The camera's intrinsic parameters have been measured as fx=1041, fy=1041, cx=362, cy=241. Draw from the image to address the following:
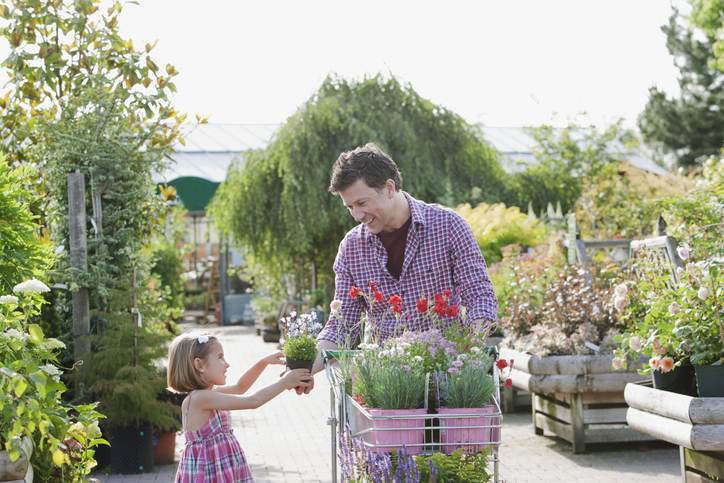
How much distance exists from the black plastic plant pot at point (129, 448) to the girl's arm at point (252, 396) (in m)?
3.30

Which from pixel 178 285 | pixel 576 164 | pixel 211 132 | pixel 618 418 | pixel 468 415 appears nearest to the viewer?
pixel 468 415

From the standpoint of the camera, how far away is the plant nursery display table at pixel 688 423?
5.12m

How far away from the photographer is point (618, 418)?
7.96m

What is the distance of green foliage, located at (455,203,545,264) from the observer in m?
13.3

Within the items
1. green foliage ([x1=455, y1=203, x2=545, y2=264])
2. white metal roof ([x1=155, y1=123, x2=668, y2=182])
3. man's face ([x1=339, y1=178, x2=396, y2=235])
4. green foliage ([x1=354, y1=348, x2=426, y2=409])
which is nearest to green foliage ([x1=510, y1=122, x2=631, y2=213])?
white metal roof ([x1=155, y1=123, x2=668, y2=182])

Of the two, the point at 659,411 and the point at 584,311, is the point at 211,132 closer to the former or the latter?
the point at 584,311

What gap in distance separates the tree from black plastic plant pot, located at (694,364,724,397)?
31.5 metres

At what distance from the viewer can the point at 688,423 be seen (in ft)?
17.2

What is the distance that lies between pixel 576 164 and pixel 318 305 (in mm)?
11518

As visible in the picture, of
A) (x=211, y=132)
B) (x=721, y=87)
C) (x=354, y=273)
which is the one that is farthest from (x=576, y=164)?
(x=354, y=273)

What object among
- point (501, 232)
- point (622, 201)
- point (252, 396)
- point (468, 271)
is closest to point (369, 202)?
point (468, 271)

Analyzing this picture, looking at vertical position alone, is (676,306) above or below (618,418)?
above

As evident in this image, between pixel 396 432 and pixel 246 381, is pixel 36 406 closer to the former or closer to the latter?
pixel 246 381

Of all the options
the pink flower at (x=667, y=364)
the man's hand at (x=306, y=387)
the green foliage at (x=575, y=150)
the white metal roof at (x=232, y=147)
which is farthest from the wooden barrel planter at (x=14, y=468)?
the white metal roof at (x=232, y=147)
